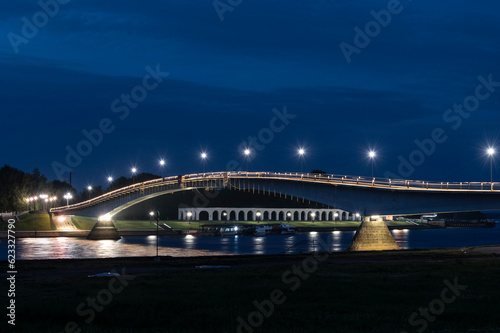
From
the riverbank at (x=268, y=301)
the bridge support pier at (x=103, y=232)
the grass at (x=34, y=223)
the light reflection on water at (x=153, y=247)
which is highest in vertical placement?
the grass at (x=34, y=223)

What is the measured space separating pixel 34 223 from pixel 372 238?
3638 inches

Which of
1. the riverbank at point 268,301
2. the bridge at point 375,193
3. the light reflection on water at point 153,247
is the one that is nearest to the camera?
the riverbank at point 268,301

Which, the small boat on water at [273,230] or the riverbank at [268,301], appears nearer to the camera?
the riverbank at [268,301]

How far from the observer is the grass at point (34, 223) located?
446 ft

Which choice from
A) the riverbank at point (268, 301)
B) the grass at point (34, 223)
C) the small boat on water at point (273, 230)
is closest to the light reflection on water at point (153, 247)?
the grass at point (34, 223)

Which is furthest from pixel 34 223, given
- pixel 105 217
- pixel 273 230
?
pixel 273 230

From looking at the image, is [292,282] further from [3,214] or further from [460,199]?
[3,214]

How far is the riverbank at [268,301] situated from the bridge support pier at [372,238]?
31944 millimetres

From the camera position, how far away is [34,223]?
140 meters

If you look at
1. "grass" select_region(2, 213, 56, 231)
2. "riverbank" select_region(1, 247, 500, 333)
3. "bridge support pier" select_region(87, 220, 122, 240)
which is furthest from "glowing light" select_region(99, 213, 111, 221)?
"riverbank" select_region(1, 247, 500, 333)

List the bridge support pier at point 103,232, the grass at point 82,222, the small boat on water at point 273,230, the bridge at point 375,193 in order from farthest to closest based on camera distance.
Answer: the small boat on water at point 273,230 → the grass at point 82,222 → the bridge support pier at point 103,232 → the bridge at point 375,193

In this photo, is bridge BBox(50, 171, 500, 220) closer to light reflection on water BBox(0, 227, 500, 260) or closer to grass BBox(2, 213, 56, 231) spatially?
light reflection on water BBox(0, 227, 500, 260)

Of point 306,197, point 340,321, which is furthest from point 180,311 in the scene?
point 306,197

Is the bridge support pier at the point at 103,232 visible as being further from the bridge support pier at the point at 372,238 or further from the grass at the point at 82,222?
the bridge support pier at the point at 372,238
